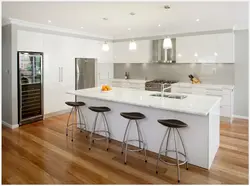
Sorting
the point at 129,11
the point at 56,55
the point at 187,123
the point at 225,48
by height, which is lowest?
the point at 187,123

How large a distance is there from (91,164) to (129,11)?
2.73 metres

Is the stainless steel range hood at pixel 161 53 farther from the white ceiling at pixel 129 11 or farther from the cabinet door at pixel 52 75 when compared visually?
the cabinet door at pixel 52 75

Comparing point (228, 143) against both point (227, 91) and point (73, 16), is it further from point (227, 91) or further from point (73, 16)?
point (73, 16)

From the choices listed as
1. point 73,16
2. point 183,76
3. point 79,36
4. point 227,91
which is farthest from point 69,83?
point 227,91

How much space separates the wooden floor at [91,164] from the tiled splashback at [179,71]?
197 centimetres

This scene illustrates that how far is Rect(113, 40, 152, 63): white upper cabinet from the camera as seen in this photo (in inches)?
261

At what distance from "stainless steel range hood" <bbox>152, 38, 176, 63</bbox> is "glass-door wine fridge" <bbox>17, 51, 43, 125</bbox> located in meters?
3.33

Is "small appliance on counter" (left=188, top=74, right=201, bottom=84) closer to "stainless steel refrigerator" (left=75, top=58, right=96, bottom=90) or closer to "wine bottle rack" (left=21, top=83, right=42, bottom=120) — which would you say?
"stainless steel refrigerator" (left=75, top=58, right=96, bottom=90)

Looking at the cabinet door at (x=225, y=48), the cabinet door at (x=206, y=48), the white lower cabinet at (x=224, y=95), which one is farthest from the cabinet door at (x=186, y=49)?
the white lower cabinet at (x=224, y=95)

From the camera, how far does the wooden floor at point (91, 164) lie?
269 cm

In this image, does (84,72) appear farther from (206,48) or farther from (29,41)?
(206,48)

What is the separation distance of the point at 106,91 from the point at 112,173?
1.97 meters

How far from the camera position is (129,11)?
3.80 metres

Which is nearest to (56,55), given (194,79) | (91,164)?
(91,164)
